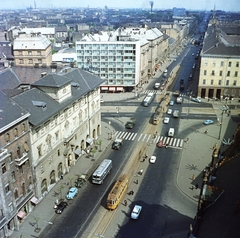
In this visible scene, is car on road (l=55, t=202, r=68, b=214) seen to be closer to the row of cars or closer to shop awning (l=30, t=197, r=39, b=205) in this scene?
the row of cars

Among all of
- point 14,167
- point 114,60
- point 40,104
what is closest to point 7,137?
point 14,167

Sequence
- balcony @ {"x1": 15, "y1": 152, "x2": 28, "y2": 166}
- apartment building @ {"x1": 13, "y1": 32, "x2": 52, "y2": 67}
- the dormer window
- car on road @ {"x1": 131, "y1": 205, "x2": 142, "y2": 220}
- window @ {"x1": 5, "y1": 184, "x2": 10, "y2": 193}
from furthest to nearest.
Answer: apartment building @ {"x1": 13, "y1": 32, "x2": 52, "y2": 67}, the dormer window, car on road @ {"x1": 131, "y1": 205, "x2": 142, "y2": 220}, balcony @ {"x1": 15, "y1": 152, "x2": 28, "y2": 166}, window @ {"x1": 5, "y1": 184, "x2": 10, "y2": 193}

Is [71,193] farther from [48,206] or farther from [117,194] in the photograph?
[117,194]

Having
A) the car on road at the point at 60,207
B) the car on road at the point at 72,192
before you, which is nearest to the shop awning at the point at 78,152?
the car on road at the point at 72,192

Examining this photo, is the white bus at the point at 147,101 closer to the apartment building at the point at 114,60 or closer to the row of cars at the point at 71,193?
the apartment building at the point at 114,60

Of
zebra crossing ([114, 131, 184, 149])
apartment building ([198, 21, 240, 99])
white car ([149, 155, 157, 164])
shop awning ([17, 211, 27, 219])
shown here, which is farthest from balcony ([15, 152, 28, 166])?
apartment building ([198, 21, 240, 99])

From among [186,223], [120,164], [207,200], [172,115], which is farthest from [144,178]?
[172,115]

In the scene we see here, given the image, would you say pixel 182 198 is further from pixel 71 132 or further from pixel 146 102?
pixel 146 102
